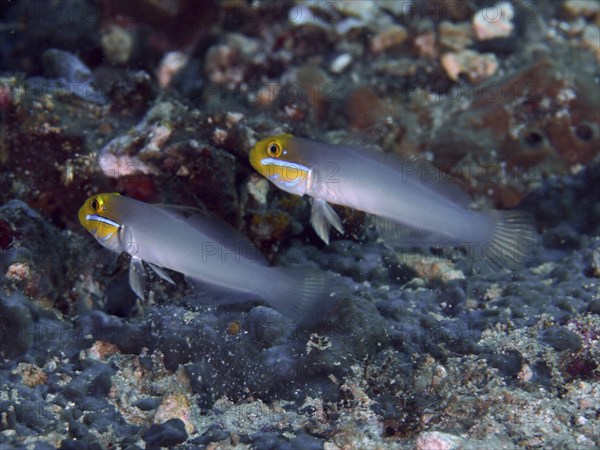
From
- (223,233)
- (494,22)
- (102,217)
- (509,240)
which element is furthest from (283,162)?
(494,22)

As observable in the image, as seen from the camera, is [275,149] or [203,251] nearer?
[203,251]

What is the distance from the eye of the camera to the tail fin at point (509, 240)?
3.66 metres

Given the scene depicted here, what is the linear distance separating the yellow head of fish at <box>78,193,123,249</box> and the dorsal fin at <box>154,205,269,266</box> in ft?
1.19

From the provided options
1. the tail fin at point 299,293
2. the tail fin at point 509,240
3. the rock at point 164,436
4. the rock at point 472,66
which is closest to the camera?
the rock at point 164,436

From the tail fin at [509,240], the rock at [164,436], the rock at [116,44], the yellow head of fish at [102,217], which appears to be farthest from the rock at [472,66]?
the rock at [164,436]

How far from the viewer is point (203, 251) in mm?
3234

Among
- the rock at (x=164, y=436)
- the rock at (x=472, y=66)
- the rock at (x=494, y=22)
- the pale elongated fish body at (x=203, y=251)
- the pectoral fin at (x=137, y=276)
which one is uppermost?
the rock at (x=494, y=22)

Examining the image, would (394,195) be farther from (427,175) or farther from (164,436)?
(164,436)

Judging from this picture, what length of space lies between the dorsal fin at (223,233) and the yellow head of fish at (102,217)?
0.36 metres

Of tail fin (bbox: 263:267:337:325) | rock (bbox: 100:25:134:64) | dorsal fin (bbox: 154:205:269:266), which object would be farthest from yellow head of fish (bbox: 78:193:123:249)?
rock (bbox: 100:25:134:64)

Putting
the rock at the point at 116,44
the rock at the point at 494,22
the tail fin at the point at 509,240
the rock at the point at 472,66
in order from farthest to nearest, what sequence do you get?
the rock at the point at 116,44
the rock at the point at 494,22
the rock at the point at 472,66
the tail fin at the point at 509,240

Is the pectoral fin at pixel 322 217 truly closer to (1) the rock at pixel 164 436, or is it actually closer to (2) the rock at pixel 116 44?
(1) the rock at pixel 164 436

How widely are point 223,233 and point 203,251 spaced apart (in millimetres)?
171

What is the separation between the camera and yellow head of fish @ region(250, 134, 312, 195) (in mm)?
3592
